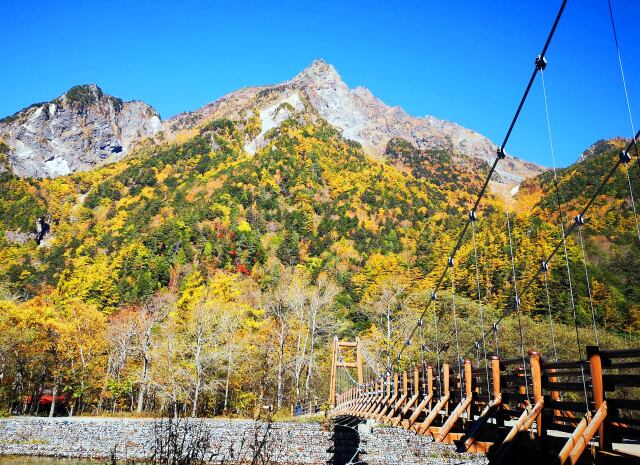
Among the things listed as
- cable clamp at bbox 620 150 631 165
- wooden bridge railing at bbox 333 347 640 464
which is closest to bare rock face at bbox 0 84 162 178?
wooden bridge railing at bbox 333 347 640 464

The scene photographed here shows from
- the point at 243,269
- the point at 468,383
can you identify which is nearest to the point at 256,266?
the point at 243,269

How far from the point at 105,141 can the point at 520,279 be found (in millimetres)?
160376

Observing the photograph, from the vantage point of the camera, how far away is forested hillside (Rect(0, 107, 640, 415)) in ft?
89.2

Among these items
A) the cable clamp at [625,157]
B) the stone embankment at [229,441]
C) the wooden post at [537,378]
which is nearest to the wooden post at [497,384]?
the wooden post at [537,378]

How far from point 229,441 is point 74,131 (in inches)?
6303

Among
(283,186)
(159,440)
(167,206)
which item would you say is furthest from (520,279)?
(167,206)

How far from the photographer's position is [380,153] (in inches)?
5212

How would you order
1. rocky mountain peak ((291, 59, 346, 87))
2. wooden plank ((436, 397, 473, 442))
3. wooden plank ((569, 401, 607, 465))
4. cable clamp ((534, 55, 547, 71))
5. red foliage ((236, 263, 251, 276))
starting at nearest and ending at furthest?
wooden plank ((569, 401, 607, 465)), cable clamp ((534, 55, 547, 71)), wooden plank ((436, 397, 473, 442)), red foliage ((236, 263, 251, 276)), rocky mountain peak ((291, 59, 346, 87))

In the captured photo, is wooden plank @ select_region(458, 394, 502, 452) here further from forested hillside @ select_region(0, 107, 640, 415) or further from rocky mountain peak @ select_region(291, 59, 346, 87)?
rocky mountain peak @ select_region(291, 59, 346, 87)

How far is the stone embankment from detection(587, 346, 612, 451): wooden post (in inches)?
548

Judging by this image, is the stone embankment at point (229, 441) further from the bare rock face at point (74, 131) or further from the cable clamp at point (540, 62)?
the bare rock face at point (74, 131)

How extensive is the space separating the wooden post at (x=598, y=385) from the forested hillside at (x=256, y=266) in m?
3.43

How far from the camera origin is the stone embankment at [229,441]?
1719cm

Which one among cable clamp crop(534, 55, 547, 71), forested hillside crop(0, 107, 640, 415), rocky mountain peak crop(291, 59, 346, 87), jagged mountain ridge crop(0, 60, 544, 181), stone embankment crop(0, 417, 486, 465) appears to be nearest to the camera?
cable clamp crop(534, 55, 547, 71)
